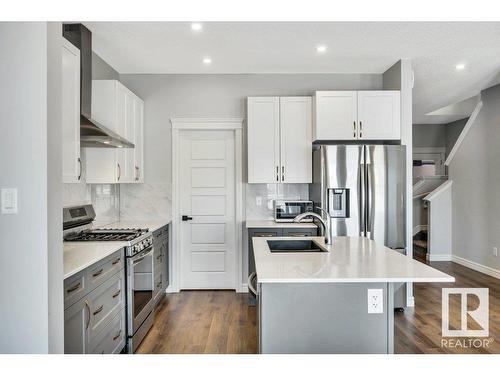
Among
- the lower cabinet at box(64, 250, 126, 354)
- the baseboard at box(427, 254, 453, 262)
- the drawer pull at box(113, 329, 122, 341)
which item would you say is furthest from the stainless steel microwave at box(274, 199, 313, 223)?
the baseboard at box(427, 254, 453, 262)

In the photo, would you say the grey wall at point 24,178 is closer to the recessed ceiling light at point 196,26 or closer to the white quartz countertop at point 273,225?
the recessed ceiling light at point 196,26

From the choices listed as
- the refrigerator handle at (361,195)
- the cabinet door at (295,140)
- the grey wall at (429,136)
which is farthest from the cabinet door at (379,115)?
the grey wall at (429,136)

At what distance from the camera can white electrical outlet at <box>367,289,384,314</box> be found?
1938mm

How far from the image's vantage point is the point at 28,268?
63.1 inches

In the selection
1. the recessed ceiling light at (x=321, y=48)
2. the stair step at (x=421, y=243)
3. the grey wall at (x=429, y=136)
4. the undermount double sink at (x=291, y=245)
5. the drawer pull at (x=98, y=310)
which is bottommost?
the stair step at (x=421, y=243)

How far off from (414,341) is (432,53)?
291cm

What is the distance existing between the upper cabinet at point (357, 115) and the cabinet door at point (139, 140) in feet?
6.86

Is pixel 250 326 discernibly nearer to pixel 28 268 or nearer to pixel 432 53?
pixel 28 268

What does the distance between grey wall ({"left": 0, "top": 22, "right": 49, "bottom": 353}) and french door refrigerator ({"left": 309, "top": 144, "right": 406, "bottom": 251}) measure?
2.85 meters

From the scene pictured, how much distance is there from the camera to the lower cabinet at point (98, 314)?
1.95 m

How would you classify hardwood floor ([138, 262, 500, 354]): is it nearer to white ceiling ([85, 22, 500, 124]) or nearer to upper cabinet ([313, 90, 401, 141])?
upper cabinet ([313, 90, 401, 141])

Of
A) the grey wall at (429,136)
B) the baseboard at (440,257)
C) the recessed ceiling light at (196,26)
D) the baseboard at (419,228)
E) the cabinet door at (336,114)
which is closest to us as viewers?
the recessed ceiling light at (196,26)

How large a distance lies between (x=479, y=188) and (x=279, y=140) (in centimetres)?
342

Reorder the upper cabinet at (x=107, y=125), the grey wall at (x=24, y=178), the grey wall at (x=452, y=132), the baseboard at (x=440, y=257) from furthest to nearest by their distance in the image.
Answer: the grey wall at (x=452, y=132) < the baseboard at (x=440, y=257) < the upper cabinet at (x=107, y=125) < the grey wall at (x=24, y=178)
